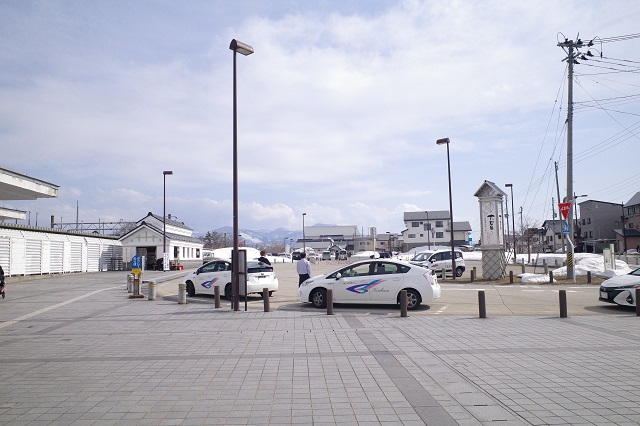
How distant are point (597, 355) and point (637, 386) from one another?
6.55 feet

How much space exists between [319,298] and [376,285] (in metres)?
1.83

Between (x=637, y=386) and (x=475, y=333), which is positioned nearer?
(x=637, y=386)

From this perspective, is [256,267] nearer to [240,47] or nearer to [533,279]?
[240,47]

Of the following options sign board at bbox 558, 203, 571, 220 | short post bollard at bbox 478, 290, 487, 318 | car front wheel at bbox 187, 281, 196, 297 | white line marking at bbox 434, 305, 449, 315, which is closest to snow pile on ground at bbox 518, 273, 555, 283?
sign board at bbox 558, 203, 571, 220

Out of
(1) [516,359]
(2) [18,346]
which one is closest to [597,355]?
(1) [516,359]

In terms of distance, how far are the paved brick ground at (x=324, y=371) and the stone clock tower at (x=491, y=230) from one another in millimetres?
13668

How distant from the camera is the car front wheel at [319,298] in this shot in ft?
50.2

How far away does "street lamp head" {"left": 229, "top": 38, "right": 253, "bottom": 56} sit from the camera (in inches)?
591

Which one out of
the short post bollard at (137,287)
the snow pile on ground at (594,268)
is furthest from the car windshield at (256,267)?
the snow pile on ground at (594,268)

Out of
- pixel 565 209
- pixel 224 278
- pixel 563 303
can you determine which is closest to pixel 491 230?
pixel 565 209

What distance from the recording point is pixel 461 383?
6.68 metres

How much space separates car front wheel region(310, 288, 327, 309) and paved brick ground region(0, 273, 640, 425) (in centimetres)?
227

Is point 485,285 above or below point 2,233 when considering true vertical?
below

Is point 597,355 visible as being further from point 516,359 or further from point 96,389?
point 96,389
